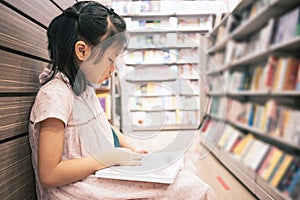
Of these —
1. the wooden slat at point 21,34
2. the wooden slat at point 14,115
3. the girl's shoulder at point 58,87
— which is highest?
the wooden slat at point 21,34

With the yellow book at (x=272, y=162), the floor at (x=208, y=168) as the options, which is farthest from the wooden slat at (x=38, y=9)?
the yellow book at (x=272, y=162)

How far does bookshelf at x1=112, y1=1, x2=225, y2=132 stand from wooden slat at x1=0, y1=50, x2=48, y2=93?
12.5 inches

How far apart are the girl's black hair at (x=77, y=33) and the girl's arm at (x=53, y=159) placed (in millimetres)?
146

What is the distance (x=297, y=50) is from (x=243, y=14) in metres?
1.11

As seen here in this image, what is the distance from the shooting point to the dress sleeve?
62cm

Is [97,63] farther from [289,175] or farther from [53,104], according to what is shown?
[289,175]

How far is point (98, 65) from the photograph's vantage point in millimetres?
750

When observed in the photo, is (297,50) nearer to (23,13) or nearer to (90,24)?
(90,24)

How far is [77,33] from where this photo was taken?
715 millimetres

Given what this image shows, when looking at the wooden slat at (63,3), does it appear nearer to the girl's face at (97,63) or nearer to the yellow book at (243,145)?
the girl's face at (97,63)

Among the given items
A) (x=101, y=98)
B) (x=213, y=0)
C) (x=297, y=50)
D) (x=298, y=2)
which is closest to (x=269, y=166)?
(x=297, y=50)

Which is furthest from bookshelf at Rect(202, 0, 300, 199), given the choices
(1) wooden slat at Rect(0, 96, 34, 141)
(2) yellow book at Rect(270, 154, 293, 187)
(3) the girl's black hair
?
(1) wooden slat at Rect(0, 96, 34, 141)

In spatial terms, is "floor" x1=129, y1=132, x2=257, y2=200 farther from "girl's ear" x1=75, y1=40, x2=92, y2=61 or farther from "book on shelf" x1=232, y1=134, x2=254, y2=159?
"girl's ear" x1=75, y1=40, x2=92, y2=61

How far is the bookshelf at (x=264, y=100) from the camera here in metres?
1.47
